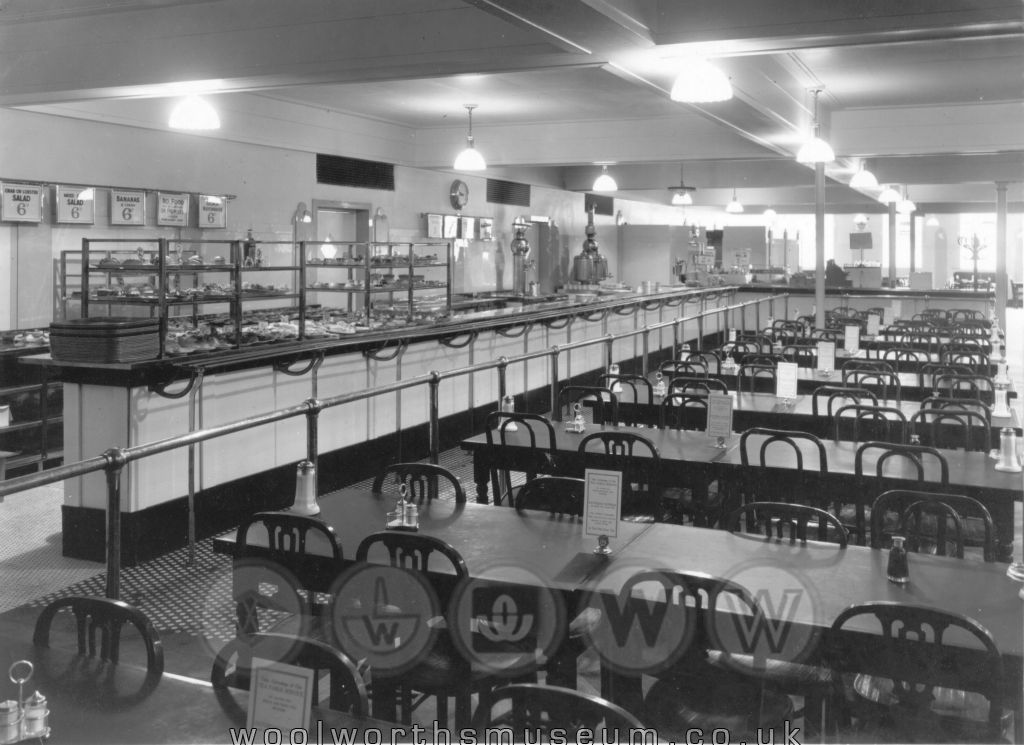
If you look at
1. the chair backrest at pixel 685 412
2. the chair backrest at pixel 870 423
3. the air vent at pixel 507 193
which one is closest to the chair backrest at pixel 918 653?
the chair backrest at pixel 870 423

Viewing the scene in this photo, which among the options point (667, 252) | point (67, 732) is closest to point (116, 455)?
point (67, 732)

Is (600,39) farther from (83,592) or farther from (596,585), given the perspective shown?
(83,592)

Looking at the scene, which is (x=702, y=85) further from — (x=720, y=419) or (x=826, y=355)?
(x=826, y=355)

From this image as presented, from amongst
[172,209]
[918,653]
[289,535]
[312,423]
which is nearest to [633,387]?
[312,423]

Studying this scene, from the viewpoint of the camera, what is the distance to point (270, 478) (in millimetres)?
6859

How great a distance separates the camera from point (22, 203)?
816 centimetres

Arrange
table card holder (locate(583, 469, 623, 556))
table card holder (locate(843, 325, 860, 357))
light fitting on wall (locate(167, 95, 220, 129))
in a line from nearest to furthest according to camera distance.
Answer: table card holder (locate(583, 469, 623, 556))
light fitting on wall (locate(167, 95, 220, 129))
table card holder (locate(843, 325, 860, 357))

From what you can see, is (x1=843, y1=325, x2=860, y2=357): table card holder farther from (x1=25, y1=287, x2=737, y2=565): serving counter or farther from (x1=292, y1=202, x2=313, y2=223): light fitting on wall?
(x1=292, y1=202, x2=313, y2=223): light fitting on wall

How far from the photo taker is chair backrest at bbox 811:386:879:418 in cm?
643

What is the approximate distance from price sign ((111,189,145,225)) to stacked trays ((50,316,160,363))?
3.34 metres

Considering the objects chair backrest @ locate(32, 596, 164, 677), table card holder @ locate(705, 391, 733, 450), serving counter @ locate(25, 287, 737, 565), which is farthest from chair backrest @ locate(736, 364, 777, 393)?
chair backrest @ locate(32, 596, 164, 677)

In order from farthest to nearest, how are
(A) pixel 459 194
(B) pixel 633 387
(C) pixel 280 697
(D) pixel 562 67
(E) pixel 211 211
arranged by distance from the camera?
(A) pixel 459 194 → (E) pixel 211 211 → (B) pixel 633 387 → (D) pixel 562 67 → (C) pixel 280 697

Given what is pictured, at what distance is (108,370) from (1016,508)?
16.0 feet

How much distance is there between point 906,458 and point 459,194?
1048cm
